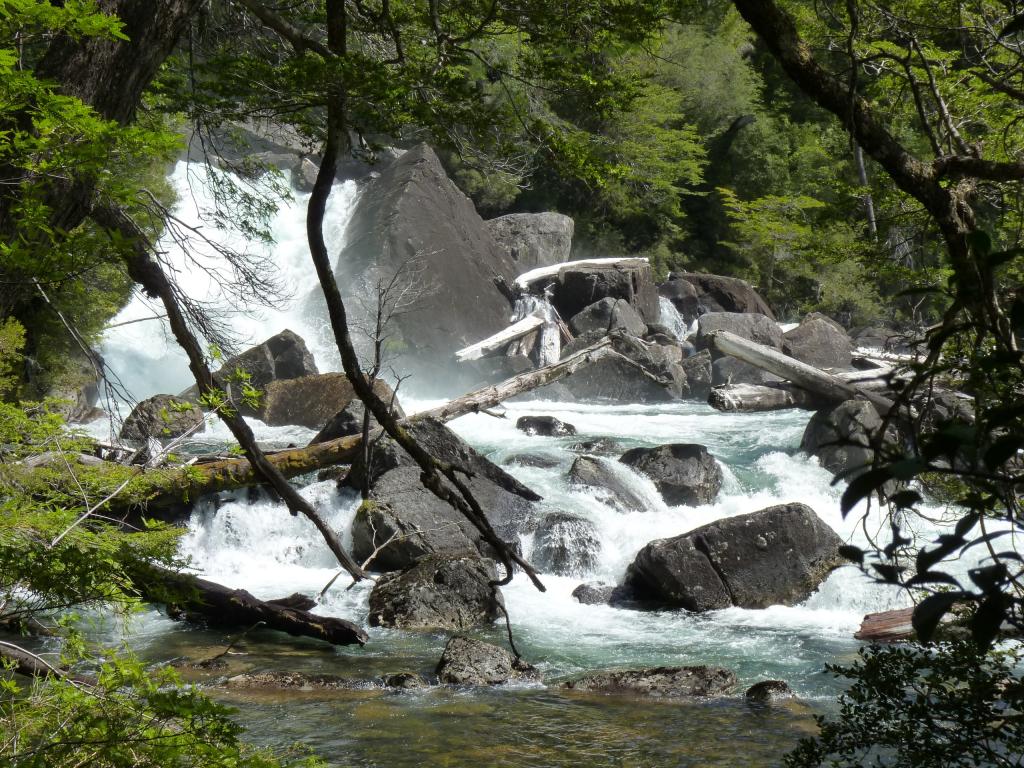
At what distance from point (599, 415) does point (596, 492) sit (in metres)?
5.06

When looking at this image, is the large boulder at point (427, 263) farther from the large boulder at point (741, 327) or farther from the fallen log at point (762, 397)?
the fallen log at point (762, 397)

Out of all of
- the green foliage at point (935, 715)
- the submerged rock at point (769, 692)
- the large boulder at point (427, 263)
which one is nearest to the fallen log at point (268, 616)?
the submerged rock at point (769, 692)

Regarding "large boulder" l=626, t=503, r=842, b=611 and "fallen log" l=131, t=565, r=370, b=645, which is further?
"large boulder" l=626, t=503, r=842, b=611

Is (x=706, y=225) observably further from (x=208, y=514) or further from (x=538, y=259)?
(x=208, y=514)

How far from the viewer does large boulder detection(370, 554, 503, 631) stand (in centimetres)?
895

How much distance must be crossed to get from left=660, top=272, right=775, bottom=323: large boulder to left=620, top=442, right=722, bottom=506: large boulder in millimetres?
12938

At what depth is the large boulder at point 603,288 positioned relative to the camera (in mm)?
22797

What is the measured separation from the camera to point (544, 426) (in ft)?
48.1

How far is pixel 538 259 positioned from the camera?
25.8m

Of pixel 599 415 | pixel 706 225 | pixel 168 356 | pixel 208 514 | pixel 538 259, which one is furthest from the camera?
pixel 706 225

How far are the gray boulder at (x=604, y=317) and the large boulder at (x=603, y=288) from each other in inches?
32.7

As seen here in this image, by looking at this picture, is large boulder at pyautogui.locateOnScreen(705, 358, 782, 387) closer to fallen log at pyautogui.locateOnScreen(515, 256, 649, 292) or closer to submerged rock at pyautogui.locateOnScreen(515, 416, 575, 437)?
fallen log at pyautogui.locateOnScreen(515, 256, 649, 292)

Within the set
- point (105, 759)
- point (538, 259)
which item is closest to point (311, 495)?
point (105, 759)

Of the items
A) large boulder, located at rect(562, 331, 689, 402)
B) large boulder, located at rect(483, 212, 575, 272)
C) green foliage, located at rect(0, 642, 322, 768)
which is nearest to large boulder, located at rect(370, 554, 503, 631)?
green foliage, located at rect(0, 642, 322, 768)
